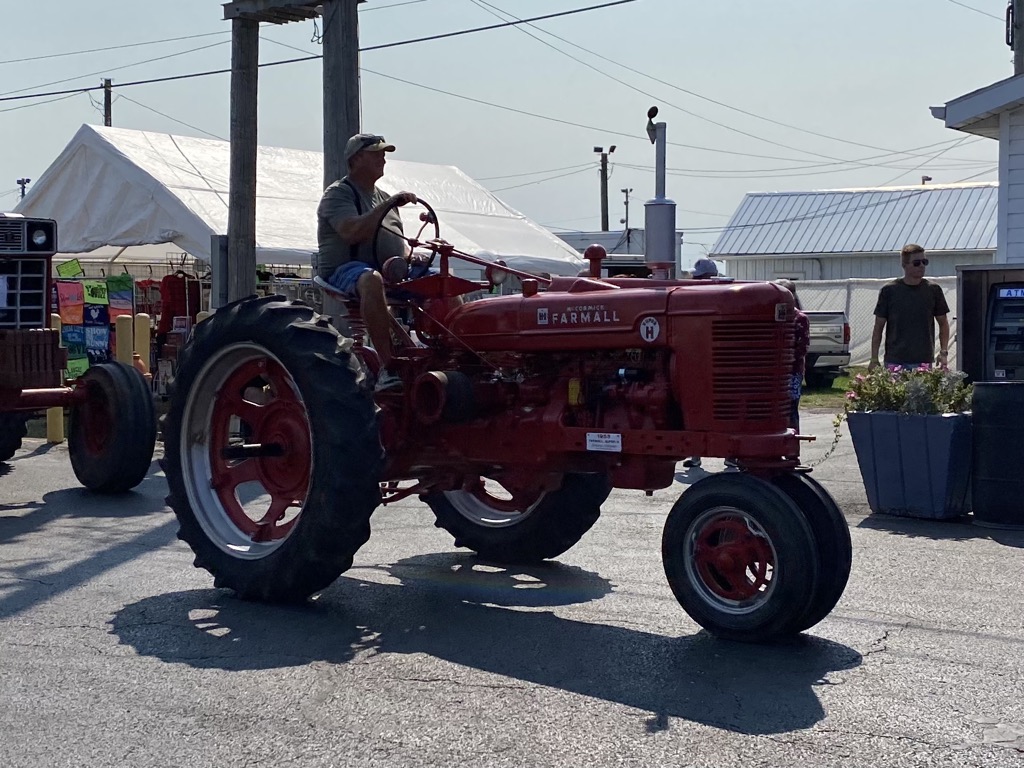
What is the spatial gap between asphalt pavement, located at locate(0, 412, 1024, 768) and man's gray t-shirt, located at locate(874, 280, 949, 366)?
3143 mm

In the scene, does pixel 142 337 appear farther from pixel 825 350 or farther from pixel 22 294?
pixel 825 350

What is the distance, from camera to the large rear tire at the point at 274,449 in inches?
243

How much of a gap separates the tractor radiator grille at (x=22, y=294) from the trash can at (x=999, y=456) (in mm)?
6539

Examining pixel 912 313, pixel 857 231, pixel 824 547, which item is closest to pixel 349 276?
pixel 824 547

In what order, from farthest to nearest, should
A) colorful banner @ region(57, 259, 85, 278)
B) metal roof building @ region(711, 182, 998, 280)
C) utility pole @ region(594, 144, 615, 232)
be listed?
1. utility pole @ region(594, 144, 615, 232)
2. metal roof building @ region(711, 182, 998, 280)
3. colorful banner @ region(57, 259, 85, 278)

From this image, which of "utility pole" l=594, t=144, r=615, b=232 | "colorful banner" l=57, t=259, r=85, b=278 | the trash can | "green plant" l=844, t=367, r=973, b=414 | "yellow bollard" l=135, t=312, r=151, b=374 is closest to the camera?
the trash can

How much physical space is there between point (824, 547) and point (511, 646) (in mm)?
1340

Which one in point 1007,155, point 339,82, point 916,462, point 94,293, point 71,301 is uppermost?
point 339,82

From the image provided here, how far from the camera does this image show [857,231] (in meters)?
46.1

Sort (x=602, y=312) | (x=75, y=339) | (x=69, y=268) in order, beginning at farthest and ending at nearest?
(x=69, y=268) < (x=75, y=339) < (x=602, y=312)

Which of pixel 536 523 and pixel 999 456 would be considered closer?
pixel 536 523

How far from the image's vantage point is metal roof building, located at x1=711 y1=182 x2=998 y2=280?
143 feet

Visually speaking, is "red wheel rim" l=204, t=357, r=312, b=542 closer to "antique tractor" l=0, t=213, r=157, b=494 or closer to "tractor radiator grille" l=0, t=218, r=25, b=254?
"antique tractor" l=0, t=213, r=157, b=494

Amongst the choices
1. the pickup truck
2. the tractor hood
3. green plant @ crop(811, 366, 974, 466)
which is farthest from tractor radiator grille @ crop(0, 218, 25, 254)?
the pickup truck
